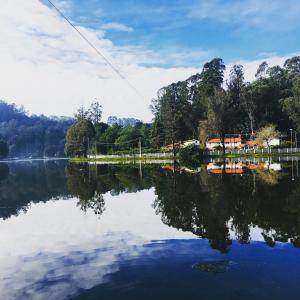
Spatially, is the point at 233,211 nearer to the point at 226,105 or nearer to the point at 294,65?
the point at 226,105

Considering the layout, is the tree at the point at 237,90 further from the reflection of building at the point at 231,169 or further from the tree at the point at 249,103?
the reflection of building at the point at 231,169

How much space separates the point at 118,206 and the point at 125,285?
499 inches

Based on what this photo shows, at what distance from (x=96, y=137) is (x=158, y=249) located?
12543cm

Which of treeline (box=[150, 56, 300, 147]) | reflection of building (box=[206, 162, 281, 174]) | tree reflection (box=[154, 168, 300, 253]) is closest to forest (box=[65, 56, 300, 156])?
treeline (box=[150, 56, 300, 147])

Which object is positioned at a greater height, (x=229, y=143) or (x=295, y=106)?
(x=295, y=106)

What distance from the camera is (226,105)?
91938 millimetres

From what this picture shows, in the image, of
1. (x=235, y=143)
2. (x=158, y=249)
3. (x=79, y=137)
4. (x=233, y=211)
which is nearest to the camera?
(x=158, y=249)

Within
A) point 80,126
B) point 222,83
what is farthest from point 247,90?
point 80,126

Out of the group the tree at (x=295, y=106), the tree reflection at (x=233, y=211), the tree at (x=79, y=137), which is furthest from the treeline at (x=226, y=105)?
the tree reflection at (x=233, y=211)

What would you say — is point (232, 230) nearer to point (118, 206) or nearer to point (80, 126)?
point (118, 206)

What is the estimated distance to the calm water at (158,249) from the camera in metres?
8.35

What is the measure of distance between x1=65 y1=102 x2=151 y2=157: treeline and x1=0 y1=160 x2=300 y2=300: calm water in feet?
329

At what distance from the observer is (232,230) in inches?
532

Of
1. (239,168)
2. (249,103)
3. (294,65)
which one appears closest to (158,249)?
(239,168)
